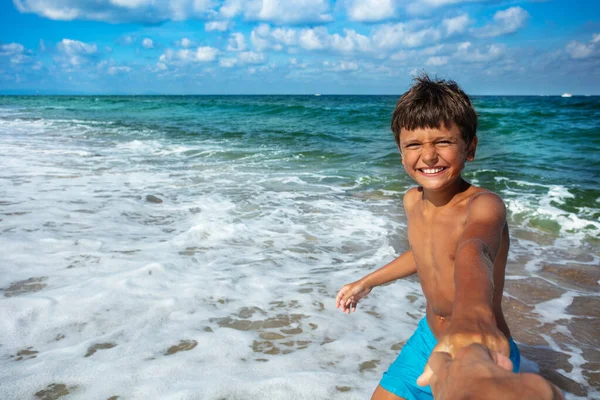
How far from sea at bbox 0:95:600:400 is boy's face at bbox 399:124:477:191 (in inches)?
49.5

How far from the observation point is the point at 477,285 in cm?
120

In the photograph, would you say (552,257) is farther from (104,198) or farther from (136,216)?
(104,198)

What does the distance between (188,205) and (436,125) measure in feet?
16.0

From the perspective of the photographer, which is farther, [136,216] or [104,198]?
[104,198]

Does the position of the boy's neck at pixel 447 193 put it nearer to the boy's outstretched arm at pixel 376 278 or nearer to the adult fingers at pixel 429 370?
the boy's outstretched arm at pixel 376 278

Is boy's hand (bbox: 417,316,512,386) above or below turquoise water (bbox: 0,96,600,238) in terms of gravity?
above

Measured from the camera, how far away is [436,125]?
188cm

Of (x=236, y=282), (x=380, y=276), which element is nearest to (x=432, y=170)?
(x=380, y=276)

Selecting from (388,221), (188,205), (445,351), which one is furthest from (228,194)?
(445,351)

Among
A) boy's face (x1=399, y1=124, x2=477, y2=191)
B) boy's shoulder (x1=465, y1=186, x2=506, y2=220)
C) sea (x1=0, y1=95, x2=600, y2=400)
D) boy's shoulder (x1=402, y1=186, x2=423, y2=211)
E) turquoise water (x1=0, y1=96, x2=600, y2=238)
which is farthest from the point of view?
turquoise water (x1=0, y1=96, x2=600, y2=238)

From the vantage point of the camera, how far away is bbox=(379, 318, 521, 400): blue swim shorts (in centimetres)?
195

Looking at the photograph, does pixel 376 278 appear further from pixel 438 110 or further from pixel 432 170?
pixel 438 110

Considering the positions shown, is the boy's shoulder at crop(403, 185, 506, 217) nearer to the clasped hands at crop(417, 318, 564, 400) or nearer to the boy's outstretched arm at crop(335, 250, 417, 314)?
the boy's outstretched arm at crop(335, 250, 417, 314)

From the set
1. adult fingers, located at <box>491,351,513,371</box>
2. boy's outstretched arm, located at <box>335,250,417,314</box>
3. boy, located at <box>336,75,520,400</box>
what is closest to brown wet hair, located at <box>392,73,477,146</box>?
boy, located at <box>336,75,520,400</box>
